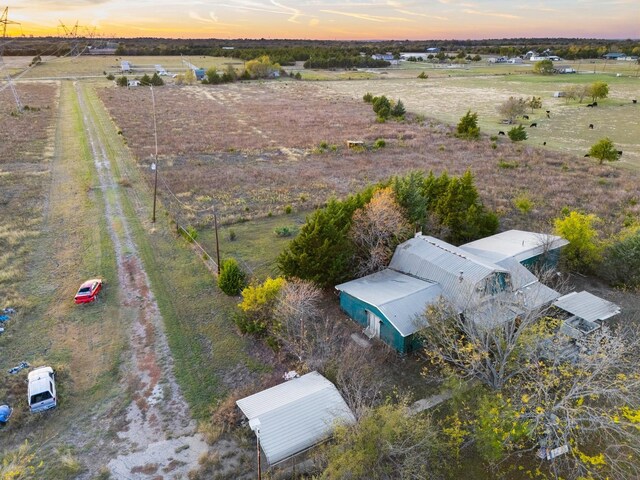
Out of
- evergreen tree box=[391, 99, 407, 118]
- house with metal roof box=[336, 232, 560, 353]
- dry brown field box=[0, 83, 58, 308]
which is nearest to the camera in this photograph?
house with metal roof box=[336, 232, 560, 353]

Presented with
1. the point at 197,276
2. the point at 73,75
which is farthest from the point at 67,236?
the point at 73,75

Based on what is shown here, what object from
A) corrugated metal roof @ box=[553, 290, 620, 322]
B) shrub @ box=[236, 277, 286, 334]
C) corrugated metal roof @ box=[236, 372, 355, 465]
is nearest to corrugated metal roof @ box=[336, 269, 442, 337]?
shrub @ box=[236, 277, 286, 334]

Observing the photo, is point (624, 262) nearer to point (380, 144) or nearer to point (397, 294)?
point (397, 294)

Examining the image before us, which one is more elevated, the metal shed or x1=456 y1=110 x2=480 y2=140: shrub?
x1=456 y1=110 x2=480 y2=140: shrub

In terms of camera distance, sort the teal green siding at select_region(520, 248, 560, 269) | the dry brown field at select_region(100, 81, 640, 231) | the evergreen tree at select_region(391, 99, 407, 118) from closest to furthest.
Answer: the teal green siding at select_region(520, 248, 560, 269) → the dry brown field at select_region(100, 81, 640, 231) → the evergreen tree at select_region(391, 99, 407, 118)

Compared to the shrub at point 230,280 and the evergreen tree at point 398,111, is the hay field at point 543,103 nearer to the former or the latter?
the evergreen tree at point 398,111

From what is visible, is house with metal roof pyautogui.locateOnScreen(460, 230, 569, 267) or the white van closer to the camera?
the white van

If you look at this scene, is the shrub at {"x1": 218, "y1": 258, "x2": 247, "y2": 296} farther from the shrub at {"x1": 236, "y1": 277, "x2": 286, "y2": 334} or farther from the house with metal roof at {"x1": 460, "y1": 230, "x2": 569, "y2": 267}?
the house with metal roof at {"x1": 460, "y1": 230, "x2": 569, "y2": 267}

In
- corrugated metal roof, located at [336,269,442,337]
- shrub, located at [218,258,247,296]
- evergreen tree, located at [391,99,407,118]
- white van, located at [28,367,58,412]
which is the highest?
evergreen tree, located at [391,99,407,118]

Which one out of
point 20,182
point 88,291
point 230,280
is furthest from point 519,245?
point 20,182
